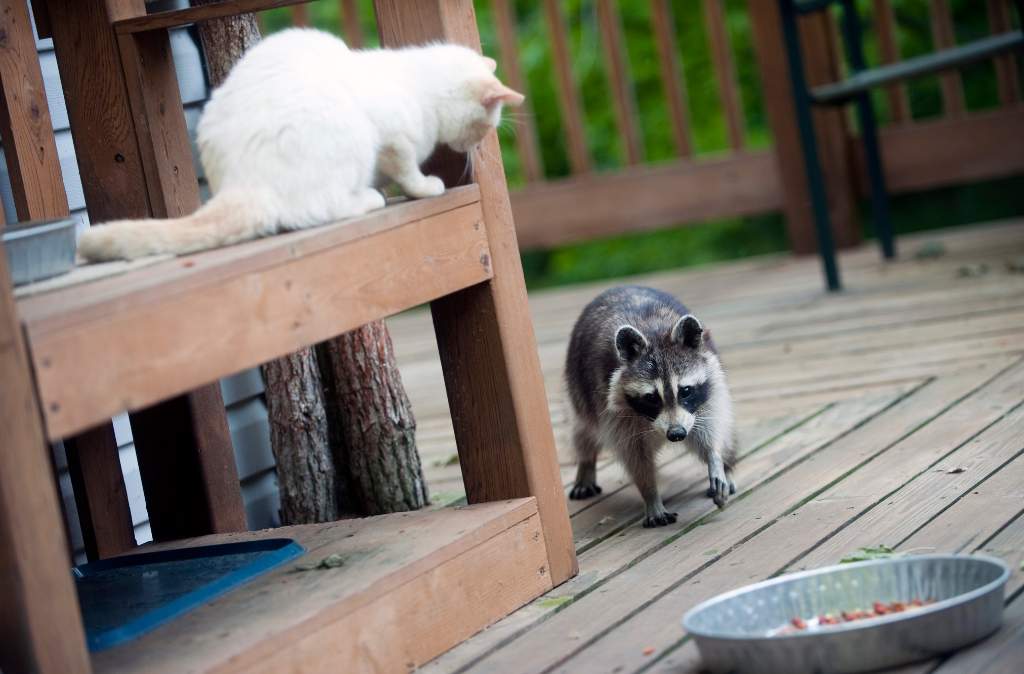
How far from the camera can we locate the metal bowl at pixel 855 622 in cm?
206

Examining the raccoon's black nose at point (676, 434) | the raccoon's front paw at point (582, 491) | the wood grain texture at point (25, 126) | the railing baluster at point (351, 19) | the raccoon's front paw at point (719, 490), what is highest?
the railing baluster at point (351, 19)

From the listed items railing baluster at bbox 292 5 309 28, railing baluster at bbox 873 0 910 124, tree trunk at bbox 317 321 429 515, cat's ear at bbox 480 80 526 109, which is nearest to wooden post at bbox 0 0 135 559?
tree trunk at bbox 317 321 429 515

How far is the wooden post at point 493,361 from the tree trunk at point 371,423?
66cm

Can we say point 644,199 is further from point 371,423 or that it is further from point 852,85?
point 371,423

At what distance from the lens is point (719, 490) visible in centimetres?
323

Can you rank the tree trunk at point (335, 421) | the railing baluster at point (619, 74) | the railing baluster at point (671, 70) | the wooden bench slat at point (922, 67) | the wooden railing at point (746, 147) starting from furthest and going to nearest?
the railing baluster at point (619, 74) < the railing baluster at point (671, 70) < the wooden railing at point (746, 147) < the wooden bench slat at point (922, 67) < the tree trunk at point (335, 421)

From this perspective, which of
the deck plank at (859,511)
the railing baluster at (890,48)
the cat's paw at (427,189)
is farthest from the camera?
the railing baluster at (890,48)

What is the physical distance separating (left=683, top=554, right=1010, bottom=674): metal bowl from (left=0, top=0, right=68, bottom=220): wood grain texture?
1680mm

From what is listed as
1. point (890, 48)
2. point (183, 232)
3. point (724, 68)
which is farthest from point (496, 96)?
point (890, 48)

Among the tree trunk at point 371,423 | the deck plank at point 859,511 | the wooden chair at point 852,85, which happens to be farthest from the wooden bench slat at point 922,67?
the tree trunk at point 371,423

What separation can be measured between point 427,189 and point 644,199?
458 centimetres

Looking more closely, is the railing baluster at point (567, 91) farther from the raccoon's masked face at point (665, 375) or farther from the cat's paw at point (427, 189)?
the cat's paw at point (427, 189)

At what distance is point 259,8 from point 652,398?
4.08 ft

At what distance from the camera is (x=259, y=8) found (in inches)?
107
